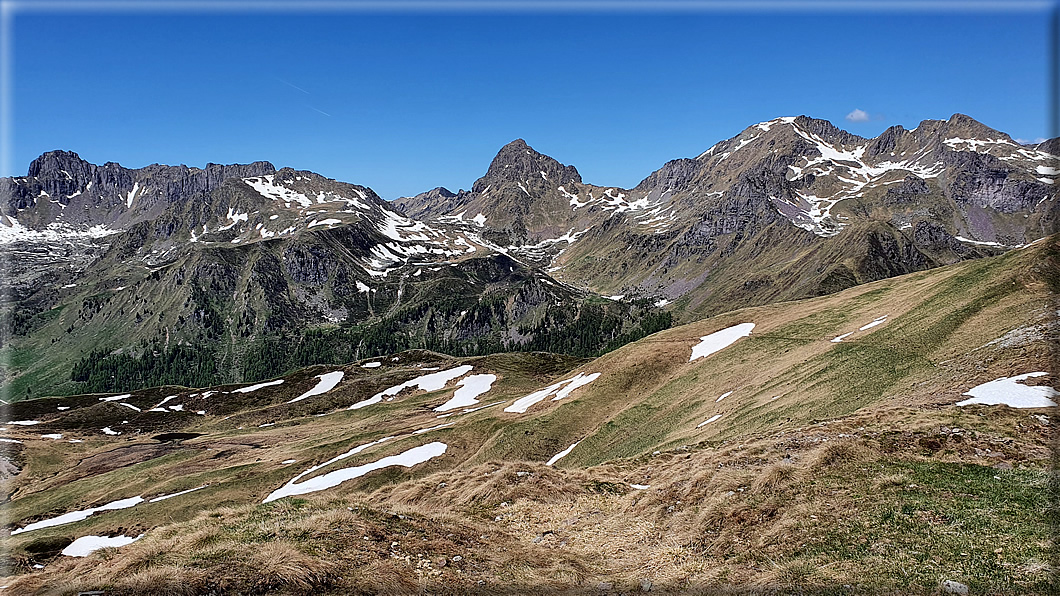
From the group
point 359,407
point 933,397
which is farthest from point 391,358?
point 933,397

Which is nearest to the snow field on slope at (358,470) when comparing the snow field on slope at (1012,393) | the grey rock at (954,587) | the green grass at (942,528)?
the green grass at (942,528)

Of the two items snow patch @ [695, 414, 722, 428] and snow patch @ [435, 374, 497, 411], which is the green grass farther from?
snow patch @ [435, 374, 497, 411]

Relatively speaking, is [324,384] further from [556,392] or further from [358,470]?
[556,392]

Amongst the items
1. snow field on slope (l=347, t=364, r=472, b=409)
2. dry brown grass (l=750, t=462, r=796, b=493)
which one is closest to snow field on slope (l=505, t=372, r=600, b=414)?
dry brown grass (l=750, t=462, r=796, b=493)

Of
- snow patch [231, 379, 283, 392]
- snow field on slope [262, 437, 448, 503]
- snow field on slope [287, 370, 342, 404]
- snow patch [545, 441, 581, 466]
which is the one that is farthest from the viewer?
snow patch [231, 379, 283, 392]

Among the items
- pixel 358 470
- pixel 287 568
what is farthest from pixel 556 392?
pixel 287 568

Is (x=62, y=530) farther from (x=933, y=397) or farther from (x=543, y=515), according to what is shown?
(x=933, y=397)

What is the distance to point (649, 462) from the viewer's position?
104 ft

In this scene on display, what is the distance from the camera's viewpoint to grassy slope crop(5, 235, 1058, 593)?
14.2 meters

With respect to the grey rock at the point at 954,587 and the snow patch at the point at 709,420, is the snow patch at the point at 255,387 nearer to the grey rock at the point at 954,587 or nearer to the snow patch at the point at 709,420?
the snow patch at the point at 709,420

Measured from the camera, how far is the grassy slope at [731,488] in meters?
14.2

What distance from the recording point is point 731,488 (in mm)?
20953

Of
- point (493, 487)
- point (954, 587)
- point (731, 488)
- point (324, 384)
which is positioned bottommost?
point (324, 384)

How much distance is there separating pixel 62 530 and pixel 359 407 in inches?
2281
